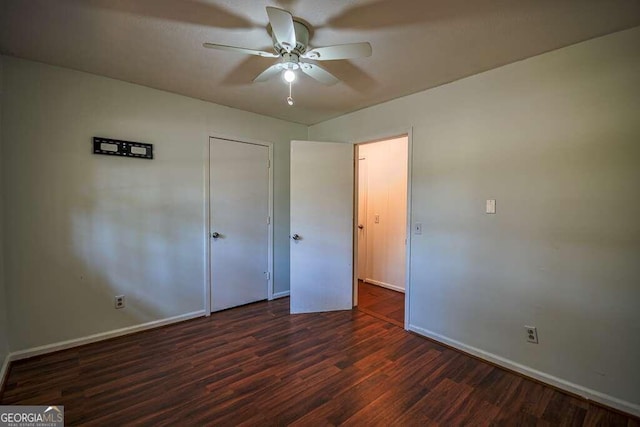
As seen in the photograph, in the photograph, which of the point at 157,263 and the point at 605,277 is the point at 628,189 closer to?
the point at 605,277

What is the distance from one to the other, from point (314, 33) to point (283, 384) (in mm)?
2428

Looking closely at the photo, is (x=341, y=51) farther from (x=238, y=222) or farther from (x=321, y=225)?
(x=238, y=222)

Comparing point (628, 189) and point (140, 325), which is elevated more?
point (628, 189)

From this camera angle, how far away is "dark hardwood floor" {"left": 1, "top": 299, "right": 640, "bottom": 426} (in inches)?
68.1

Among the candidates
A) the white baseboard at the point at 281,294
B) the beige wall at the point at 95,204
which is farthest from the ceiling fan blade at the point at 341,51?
the white baseboard at the point at 281,294

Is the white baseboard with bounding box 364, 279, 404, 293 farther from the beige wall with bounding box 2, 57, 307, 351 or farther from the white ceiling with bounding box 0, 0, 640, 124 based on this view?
the white ceiling with bounding box 0, 0, 640, 124

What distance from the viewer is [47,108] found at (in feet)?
7.55

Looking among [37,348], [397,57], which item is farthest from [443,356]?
[37,348]

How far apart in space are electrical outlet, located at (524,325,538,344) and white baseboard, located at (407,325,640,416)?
215 millimetres

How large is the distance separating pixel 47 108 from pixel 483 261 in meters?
3.86

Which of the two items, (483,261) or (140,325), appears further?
(140,325)

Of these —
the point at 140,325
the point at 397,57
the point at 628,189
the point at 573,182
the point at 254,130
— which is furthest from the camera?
the point at 254,130

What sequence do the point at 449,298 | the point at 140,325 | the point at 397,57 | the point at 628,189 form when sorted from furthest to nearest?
the point at 140,325 < the point at 449,298 < the point at 397,57 < the point at 628,189

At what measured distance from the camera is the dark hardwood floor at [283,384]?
5.67 ft
